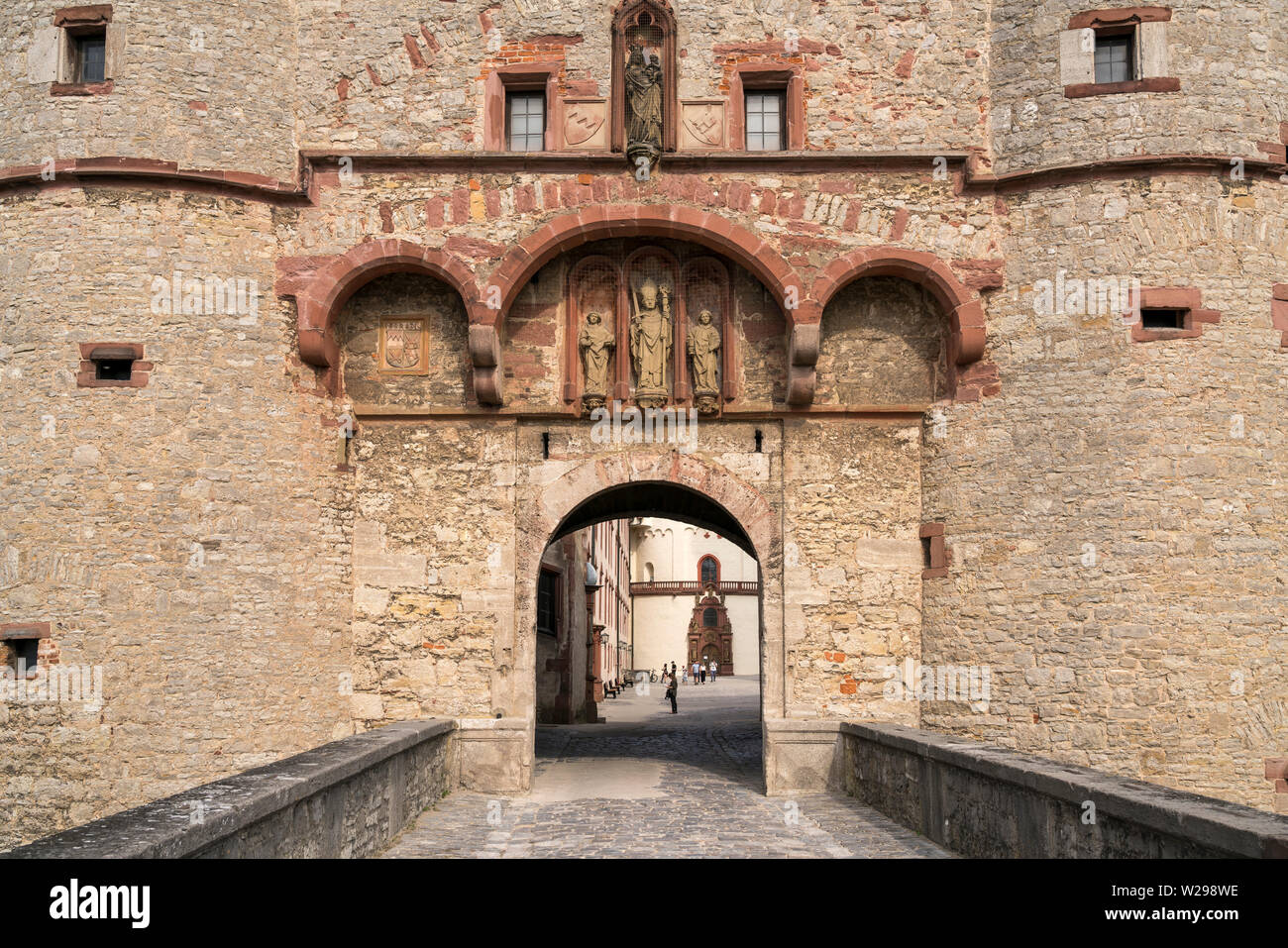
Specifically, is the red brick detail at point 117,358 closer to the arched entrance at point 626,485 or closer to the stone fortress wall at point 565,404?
the stone fortress wall at point 565,404

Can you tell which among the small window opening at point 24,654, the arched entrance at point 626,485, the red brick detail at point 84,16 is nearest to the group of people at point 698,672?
the arched entrance at point 626,485

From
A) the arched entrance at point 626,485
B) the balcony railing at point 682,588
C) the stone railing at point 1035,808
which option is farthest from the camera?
the balcony railing at point 682,588

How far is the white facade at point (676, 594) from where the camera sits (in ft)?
172

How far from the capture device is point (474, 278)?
11344mm

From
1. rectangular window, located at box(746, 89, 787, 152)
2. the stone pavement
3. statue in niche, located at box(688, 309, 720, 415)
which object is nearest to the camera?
the stone pavement

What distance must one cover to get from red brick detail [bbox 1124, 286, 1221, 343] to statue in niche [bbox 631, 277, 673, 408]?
470cm

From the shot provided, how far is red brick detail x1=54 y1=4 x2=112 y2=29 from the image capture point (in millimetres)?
11070

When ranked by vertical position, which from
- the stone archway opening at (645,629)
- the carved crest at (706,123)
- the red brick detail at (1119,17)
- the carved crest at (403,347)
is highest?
the red brick detail at (1119,17)

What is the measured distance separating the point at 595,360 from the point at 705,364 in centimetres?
120

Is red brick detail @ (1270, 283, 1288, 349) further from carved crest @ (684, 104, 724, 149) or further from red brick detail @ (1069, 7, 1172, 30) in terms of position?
carved crest @ (684, 104, 724, 149)

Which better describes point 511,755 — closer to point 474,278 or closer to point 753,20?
point 474,278

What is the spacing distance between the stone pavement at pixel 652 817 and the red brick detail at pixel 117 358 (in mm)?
5018

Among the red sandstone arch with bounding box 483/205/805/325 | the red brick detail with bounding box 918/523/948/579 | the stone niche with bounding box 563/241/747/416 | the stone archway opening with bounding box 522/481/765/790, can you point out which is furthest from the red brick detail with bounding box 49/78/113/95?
the red brick detail with bounding box 918/523/948/579
